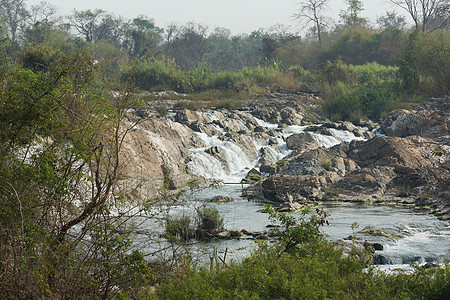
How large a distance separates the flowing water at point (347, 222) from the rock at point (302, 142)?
3.11m

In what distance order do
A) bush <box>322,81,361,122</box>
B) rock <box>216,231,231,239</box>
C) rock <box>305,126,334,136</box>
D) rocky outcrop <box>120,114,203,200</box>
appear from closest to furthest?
rock <box>216,231,231,239</box> → rocky outcrop <box>120,114,203,200</box> → rock <box>305,126,334,136</box> → bush <box>322,81,361,122</box>

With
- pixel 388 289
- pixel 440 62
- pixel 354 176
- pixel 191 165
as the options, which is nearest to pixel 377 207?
pixel 354 176

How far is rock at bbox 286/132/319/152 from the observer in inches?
857

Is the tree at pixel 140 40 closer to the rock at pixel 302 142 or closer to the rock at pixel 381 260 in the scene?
the rock at pixel 302 142

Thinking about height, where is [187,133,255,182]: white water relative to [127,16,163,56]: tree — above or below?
below

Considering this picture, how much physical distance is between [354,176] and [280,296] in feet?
39.2

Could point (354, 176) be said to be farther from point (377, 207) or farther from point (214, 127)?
point (214, 127)

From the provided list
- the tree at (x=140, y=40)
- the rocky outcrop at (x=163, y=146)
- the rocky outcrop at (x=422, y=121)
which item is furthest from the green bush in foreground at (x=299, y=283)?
the tree at (x=140, y=40)

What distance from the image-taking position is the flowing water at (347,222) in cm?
873

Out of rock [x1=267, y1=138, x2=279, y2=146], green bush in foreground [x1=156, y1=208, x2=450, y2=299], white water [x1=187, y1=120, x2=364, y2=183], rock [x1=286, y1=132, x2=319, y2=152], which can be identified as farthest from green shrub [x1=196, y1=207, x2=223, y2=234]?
rock [x1=267, y1=138, x2=279, y2=146]

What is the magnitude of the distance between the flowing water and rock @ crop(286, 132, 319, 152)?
3110 millimetres

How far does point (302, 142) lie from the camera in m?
21.9

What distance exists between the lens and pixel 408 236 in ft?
33.4

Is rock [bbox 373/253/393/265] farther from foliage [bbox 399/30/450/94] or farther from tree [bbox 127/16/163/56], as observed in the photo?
tree [bbox 127/16/163/56]
